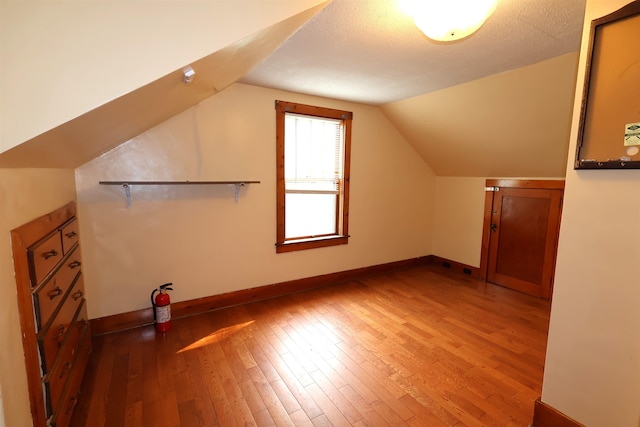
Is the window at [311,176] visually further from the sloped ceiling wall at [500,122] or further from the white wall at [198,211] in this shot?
the sloped ceiling wall at [500,122]

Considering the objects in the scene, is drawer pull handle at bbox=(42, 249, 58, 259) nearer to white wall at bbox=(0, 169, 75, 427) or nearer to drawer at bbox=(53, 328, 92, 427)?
white wall at bbox=(0, 169, 75, 427)

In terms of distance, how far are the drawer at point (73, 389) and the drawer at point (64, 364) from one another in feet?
0.14

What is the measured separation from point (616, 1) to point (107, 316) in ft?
13.0

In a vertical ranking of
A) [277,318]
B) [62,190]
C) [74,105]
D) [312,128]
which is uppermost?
[312,128]

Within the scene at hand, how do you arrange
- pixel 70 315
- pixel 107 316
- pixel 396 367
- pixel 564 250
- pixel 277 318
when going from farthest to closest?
pixel 277 318 < pixel 107 316 < pixel 396 367 < pixel 70 315 < pixel 564 250

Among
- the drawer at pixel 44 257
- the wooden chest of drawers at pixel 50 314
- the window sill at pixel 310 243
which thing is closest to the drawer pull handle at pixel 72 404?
the wooden chest of drawers at pixel 50 314

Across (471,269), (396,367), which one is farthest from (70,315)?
(471,269)

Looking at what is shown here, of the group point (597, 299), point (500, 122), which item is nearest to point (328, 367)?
point (597, 299)

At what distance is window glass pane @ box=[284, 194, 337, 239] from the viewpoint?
354cm

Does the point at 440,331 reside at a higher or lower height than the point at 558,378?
lower

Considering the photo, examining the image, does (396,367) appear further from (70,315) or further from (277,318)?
(70,315)

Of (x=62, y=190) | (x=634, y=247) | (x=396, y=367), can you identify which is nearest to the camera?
(x=634, y=247)

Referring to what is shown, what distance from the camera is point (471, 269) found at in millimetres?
4230

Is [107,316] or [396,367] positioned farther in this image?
[107,316]
